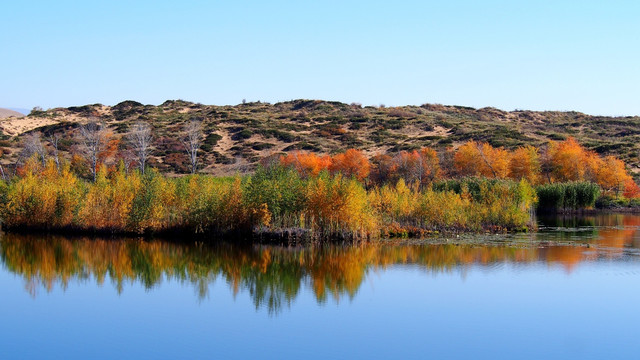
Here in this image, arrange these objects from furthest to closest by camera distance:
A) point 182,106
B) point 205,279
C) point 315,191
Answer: point 182,106 → point 315,191 → point 205,279

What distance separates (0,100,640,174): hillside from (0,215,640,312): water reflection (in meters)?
40.4

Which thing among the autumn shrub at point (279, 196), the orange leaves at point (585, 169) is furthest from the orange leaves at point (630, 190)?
the autumn shrub at point (279, 196)

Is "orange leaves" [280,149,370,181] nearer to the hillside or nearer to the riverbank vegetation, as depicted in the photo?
the hillside

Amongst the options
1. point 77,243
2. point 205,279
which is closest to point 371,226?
point 205,279

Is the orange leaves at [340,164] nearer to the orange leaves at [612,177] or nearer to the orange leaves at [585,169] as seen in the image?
the orange leaves at [585,169]

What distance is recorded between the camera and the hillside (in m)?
73.2

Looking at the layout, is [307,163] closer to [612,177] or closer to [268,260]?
[612,177]

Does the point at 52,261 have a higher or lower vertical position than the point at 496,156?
lower

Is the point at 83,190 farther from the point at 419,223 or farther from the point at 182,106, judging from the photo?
the point at 182,106

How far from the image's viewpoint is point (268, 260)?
22906 mm

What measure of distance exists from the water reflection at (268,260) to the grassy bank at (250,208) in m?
1.23

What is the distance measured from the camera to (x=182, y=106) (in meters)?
106

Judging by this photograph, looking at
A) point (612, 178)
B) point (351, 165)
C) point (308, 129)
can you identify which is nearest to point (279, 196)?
point (351, 165)

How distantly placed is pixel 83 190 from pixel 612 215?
3377cm
